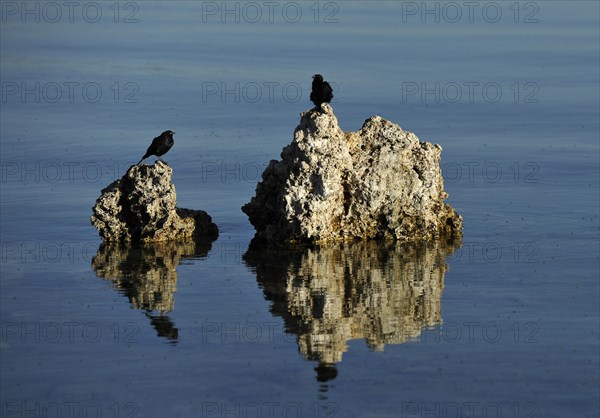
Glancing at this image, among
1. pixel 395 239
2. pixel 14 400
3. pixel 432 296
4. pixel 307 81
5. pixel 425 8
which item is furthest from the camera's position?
pixel 425 8

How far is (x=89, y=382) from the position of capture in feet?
80.1

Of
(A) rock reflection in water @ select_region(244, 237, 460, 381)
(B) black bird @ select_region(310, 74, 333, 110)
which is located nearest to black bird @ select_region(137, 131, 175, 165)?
(A) rock reflection in water @ select_region(244, 237, 460, 381)

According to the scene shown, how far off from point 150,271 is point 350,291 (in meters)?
4.62

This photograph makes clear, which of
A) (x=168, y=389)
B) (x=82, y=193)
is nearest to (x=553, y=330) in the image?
(x=168, y=389)

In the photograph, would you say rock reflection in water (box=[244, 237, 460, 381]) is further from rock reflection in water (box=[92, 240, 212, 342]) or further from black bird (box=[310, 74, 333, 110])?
black bird (box=[310, 74, 333, 110])

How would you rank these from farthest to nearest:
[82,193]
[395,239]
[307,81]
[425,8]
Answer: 1. [425,8]
2. [307,81]
3. [82,193]
4. [395,239]

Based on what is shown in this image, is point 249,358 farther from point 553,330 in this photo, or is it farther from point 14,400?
point 553,330

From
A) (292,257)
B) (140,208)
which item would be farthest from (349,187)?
(140,208)

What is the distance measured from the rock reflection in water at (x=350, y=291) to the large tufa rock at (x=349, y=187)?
1.46 feet

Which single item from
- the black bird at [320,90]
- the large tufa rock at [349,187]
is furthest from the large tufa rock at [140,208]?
the black bird at [320,90]

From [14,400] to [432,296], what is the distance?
377 inches

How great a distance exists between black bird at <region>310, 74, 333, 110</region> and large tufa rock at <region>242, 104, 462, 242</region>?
0.99 ft

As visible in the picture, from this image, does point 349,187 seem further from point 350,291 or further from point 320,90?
point 350,291

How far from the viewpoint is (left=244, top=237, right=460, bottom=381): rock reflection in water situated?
88.1 ft
